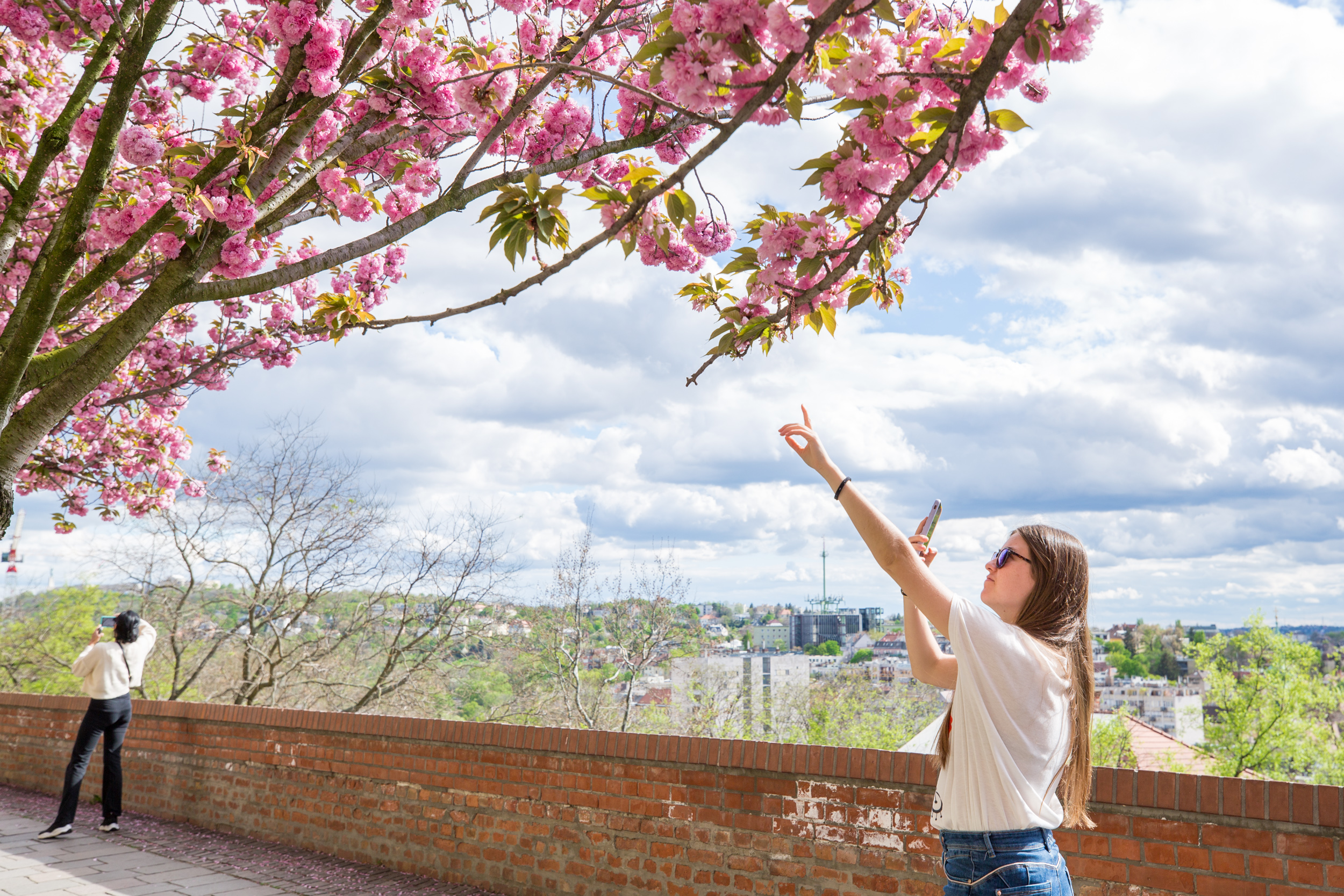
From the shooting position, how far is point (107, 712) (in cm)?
624

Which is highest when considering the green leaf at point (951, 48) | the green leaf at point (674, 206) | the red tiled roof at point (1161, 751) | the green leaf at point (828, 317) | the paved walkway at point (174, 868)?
the green leaf at point (951, 48)

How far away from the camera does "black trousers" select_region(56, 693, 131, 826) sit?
600cm

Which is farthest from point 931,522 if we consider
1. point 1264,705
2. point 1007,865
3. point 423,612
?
point 1264,705

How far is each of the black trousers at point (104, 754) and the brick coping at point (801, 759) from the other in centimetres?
85

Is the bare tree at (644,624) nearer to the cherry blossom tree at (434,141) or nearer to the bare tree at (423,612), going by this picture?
the bare tree at (423,612)

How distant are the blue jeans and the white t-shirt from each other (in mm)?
23

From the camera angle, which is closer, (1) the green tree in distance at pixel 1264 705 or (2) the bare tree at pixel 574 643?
(2) the bare tree at pixel 574 643

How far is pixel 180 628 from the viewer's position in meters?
12.3

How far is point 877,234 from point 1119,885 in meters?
2.23

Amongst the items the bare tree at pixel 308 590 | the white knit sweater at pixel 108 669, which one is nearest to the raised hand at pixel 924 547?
the white knit sweater at pixel 108 669

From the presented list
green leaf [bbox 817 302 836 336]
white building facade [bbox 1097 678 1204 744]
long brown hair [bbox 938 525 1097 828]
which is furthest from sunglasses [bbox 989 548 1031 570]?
white building facade [bbox 1097 678 1204 744]

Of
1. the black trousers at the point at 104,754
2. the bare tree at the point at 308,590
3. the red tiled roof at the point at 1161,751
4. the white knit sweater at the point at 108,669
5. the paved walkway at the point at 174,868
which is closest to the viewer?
the paved walkway at the point at 174,868

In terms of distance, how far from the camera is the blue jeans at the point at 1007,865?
1.67 metres

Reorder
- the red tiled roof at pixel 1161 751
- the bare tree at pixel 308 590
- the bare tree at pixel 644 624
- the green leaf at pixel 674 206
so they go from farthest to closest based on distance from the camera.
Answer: the red tiled roof at pixel 1161 751 → the bare tree at pixel 644 624 → the bare tree at pixel 308 590 → the green leaf at pixel 674 206
